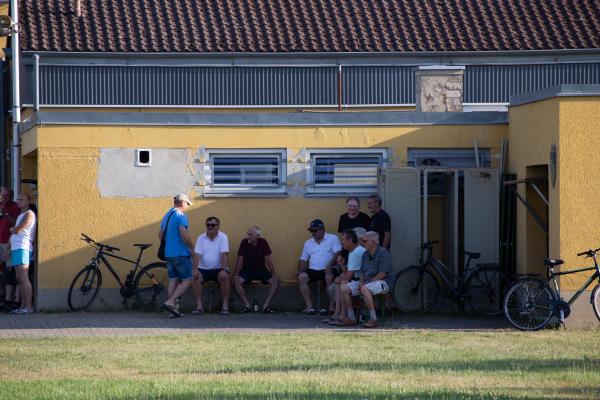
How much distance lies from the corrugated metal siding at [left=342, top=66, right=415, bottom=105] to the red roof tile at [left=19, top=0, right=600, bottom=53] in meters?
0.60

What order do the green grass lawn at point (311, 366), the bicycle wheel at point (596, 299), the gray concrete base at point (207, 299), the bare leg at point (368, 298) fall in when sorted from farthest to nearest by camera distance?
the gray concrete base at point (207, 299) → the bare leg at point (368, 298) → the bicycle wheel at point (596, 299) → the green grass lawn at point (311, 366)

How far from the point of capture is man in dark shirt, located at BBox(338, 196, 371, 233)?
57.9 feet

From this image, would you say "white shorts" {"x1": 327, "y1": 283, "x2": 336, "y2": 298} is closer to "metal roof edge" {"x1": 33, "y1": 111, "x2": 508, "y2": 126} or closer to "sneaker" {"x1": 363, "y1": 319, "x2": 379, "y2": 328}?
"sneaker" {"x1": 363, "y1": 319, "x2": 379, "y2": 328}

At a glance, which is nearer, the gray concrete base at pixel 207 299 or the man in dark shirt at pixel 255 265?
the man in dark shirt at pixel 255 265

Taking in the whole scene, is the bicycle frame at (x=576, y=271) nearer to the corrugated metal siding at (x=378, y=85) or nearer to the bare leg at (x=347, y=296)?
the bare leg at (x=347, y=296)

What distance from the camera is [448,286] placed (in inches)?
697

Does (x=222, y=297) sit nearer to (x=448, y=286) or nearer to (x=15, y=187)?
(x=448, y=286)

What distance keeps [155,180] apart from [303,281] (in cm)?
272

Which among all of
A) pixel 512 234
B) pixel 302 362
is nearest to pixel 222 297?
pixel 512 234

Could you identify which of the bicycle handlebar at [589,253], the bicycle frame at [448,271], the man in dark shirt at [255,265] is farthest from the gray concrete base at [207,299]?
the bicycle handlebar at [589,253]

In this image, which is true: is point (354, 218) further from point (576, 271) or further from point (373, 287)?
point (576, 271)

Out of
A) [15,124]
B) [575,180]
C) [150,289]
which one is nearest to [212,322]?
[150,289]

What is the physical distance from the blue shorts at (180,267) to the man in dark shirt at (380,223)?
266 centimetres

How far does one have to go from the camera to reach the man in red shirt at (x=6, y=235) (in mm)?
18500
